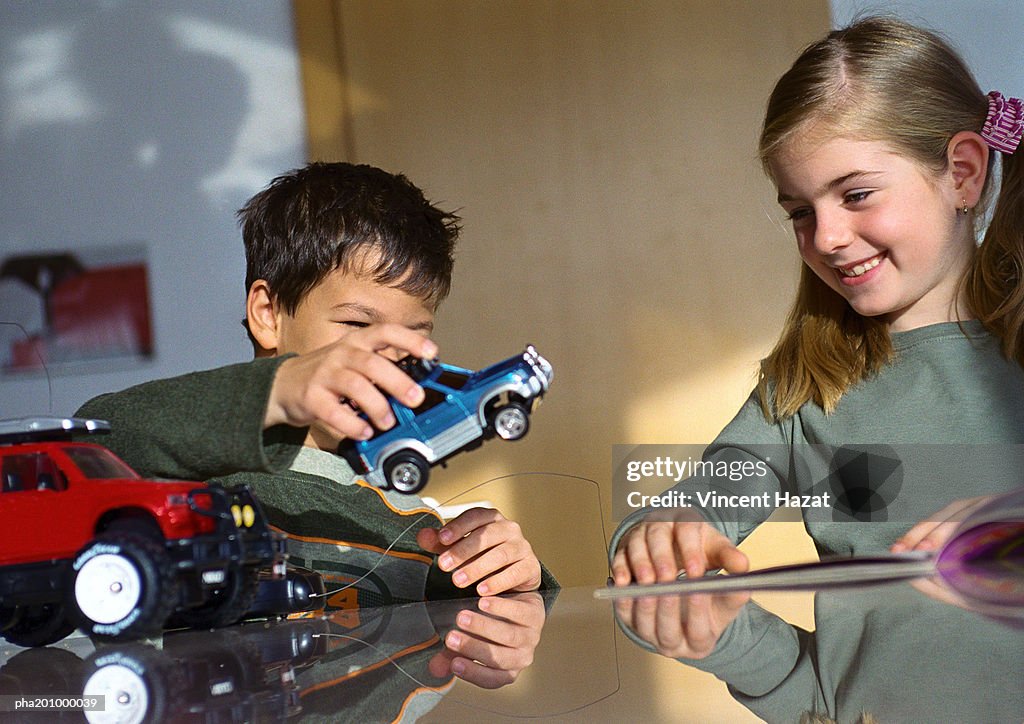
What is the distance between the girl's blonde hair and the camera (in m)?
0.96

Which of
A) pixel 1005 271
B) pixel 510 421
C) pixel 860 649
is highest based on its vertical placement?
pixel 1005 271

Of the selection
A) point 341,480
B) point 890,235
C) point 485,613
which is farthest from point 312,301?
point 890,235

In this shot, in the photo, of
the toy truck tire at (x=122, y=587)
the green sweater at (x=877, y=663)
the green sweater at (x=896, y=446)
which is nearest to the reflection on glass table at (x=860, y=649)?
the green sweater at (x=877, y=663)

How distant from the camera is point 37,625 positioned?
515 mm

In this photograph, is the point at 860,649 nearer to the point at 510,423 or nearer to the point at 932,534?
the point at 510,423

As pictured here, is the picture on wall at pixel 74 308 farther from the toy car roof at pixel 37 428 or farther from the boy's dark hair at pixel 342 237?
the toy car roof at pixel 37 428

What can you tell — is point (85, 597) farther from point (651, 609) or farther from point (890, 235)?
point (890, 235)

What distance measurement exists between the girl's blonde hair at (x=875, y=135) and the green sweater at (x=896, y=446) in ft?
0.06

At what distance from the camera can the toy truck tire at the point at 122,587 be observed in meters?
0.45

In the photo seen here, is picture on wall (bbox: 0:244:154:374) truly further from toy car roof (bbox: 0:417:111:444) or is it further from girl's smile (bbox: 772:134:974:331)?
toy car roof (bbox: 0:417:111:444)

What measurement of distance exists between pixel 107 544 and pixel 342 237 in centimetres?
43

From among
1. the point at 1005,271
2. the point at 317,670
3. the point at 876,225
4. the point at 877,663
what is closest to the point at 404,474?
the point at 317,670

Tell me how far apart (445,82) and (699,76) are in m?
0.56

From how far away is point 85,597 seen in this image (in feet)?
1.52
